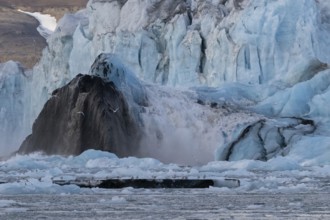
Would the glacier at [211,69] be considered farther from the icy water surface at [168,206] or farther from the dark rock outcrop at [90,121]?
the icy water surface at [168,206]

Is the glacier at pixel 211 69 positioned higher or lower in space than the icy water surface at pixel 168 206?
higher

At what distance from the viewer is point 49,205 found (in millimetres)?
13406

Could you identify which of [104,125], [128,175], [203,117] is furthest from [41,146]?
[128,175]

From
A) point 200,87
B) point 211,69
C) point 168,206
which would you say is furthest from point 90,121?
point 168,206

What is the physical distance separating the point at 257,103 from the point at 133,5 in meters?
16.7

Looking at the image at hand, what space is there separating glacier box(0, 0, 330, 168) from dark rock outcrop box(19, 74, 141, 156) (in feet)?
3.58

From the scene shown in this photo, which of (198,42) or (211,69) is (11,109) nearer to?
(198,42)

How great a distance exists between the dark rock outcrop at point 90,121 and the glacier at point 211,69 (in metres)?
1.09

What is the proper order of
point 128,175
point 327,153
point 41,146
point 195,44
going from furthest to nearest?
point 195,44 → point 41,146 → point 327,153 → point 128,175

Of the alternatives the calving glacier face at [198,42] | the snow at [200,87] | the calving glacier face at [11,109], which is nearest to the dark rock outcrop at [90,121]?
the snow at [200,87]

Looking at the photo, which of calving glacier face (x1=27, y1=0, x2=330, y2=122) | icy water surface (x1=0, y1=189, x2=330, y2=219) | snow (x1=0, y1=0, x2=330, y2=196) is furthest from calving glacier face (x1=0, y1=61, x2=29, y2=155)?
icy water surface (x1=0, y1=189, x2=330, y2=219)

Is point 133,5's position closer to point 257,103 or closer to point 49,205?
point 257,103

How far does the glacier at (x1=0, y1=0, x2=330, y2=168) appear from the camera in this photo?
99.5ft

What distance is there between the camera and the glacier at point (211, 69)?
3033 cm
